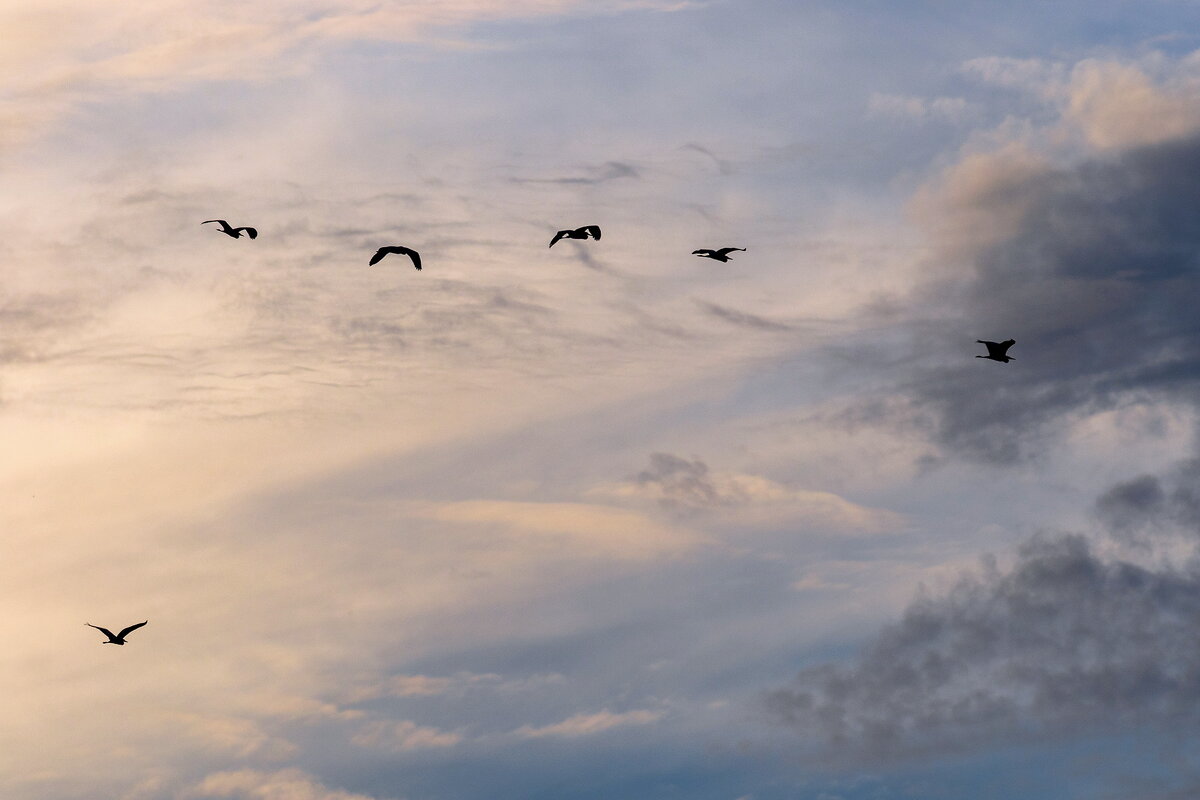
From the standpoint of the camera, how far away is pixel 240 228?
393 feet

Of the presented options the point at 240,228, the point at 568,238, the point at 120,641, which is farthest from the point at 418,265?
the point at 120,641

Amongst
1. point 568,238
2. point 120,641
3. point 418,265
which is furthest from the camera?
point 120,641

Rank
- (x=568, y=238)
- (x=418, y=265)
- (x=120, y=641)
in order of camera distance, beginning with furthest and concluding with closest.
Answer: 1. (x=120, y=641)
2. (x=568, y=238)
3. (x=418, y=265)

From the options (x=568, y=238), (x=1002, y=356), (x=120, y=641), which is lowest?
(x=120, y=641)

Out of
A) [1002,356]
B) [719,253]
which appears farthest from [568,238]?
[1002,356]

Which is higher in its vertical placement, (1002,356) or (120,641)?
(1002,356)

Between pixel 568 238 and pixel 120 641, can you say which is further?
pixel 120 641

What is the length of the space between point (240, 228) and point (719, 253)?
3789 centimetres

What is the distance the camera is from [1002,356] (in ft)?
389

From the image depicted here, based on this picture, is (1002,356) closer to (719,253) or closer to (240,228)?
(719,253)

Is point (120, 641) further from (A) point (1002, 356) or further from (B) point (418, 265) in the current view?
(A) point (1002, 356)

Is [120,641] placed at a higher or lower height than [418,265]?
lower

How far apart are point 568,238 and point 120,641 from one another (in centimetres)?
5063

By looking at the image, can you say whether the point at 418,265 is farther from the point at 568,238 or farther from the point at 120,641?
the point at 120,641
